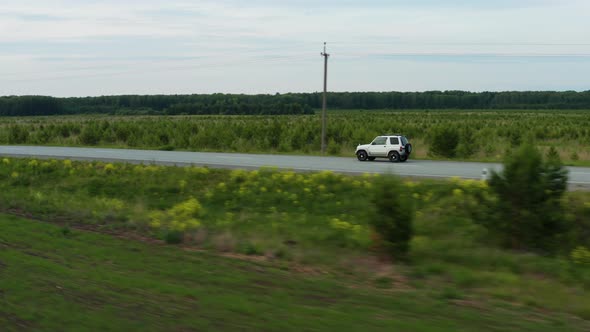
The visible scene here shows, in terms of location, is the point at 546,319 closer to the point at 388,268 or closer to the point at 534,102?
the point at 388,268

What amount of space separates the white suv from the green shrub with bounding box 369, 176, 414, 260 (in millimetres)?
18364

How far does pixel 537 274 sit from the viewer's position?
10.6 m

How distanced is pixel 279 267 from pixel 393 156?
2027 cm

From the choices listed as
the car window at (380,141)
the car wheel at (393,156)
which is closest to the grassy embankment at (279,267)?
the car wheel at (393,156)

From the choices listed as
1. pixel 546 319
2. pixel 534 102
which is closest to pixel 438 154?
pixel 546 319

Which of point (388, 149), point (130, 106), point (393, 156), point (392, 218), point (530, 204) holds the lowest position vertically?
point (392, 218)

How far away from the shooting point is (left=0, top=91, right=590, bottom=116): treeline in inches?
5226

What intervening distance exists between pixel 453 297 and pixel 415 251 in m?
3.05

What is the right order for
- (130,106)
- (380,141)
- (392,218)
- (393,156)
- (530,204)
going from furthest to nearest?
(130,106) < (380,141) < (393,156) < (530,204) < (392,218)

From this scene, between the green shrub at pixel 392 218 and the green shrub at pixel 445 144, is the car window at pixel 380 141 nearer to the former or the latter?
the green shrub at pixel 445 144

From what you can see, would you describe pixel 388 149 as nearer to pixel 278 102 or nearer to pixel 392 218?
pixel 392 218

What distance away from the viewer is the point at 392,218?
11.9 m

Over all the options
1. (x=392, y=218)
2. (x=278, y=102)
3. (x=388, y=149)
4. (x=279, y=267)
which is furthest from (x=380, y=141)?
(x=278, y=102)

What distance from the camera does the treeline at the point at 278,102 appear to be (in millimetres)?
132750
